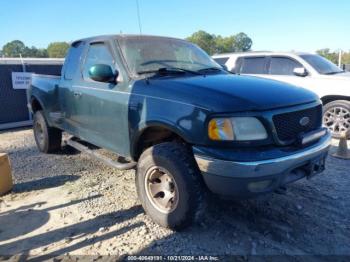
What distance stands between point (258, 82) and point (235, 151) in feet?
3.57

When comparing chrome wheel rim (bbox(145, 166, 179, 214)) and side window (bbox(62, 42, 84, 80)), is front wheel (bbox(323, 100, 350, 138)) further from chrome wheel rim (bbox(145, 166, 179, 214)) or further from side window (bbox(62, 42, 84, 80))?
side window (bbox(62, 42, 84, 80))

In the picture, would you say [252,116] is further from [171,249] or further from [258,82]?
[171,249]

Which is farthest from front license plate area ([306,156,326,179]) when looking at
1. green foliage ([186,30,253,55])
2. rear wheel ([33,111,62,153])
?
green foliage ([186,30,253,55])

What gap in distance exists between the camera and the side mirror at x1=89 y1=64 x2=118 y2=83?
3.89 meters

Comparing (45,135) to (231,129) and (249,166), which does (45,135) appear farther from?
(249,166)

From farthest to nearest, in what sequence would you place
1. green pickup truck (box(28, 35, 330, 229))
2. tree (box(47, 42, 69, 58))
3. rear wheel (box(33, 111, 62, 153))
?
tree (box(47, 42, 69, 58))
rear wheel (box(33, 111, 62, 153))
green pickup truck (box(28, 35, 330, 229))

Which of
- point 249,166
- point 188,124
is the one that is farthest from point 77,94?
point 249,166

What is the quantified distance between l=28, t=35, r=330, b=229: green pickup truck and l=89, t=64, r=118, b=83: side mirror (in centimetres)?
1

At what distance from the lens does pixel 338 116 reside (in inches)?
287

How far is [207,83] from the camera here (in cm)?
351

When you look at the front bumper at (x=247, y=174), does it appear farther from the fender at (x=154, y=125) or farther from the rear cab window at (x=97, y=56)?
the rear cab window at (x=97, y=56)

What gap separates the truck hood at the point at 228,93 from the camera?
10.1 feet

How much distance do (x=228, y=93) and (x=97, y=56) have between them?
2.11 metres

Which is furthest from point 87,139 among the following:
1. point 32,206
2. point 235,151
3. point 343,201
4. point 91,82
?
point 343,201
